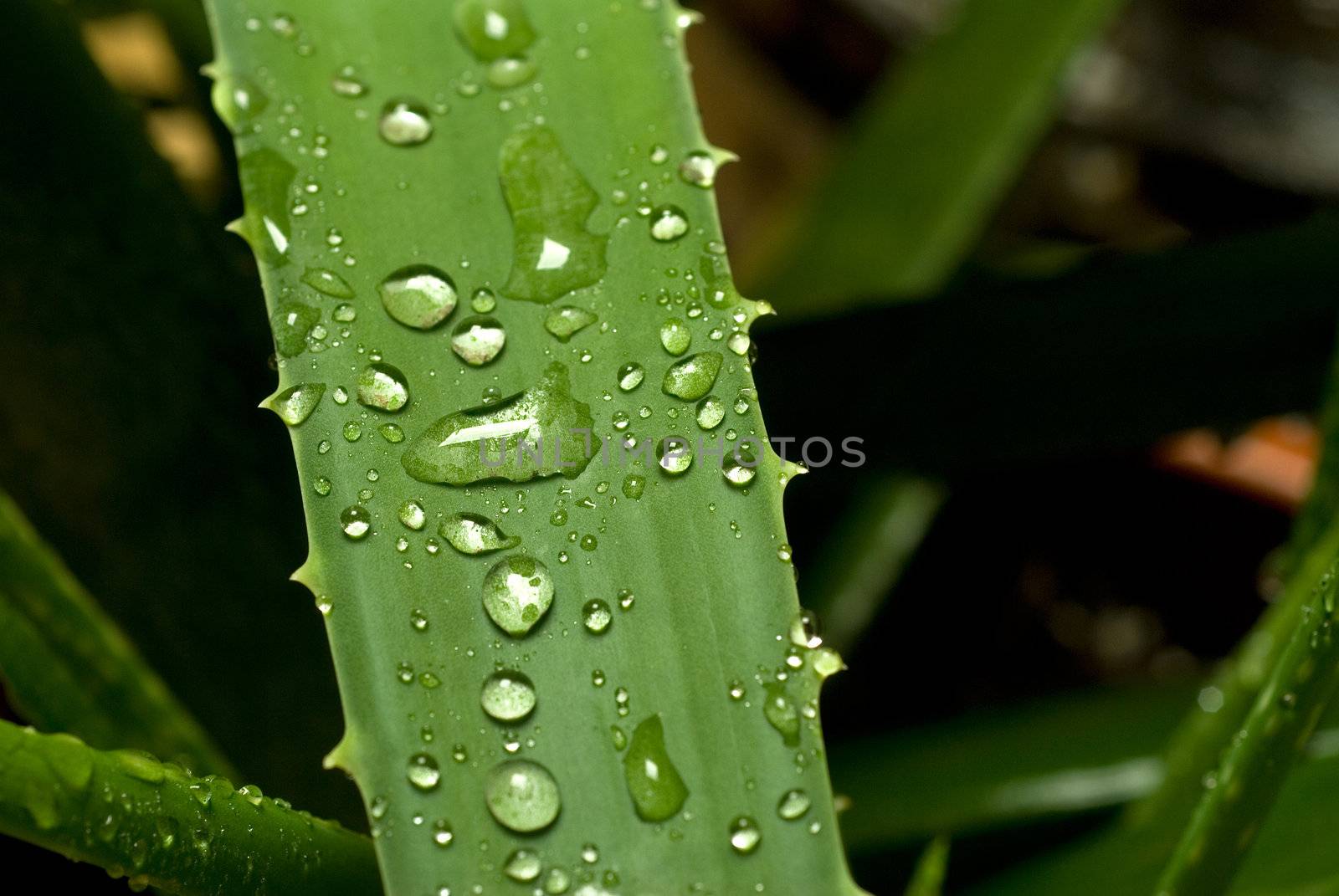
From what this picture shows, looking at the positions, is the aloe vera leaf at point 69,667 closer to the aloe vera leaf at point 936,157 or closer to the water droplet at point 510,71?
the water droplet at point 510,71

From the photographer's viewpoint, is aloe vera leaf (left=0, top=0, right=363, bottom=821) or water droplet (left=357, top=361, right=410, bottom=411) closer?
water droplet (left=357, top=361, right=410, bottom=411)

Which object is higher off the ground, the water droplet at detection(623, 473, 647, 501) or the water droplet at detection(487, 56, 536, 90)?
the water droplet at detection(487, 56, 536, 90)

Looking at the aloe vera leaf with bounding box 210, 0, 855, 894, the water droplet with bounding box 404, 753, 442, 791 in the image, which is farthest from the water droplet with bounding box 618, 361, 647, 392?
the water droplet with bounding box 404, 753, 442, 791

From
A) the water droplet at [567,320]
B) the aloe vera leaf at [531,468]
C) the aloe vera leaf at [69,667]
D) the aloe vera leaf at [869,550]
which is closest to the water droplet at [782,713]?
the aloe vera leaf at [531,468]

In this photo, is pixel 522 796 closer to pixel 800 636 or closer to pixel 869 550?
pixel 800 636

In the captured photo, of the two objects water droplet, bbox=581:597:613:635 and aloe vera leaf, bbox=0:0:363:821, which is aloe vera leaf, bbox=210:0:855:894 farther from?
aloe vera leaf, bbox=0:0:363:821

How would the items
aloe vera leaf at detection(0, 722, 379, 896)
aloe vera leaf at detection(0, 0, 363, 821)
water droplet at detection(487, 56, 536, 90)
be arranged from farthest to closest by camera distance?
aloe vera leaf at detection(0, 0, 363, 821), water droplet at detection(487, 56, 536, 90), aloe vera leaf at detection(0, 722, 379, 896)

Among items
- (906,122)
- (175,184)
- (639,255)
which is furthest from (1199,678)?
(175,184)
